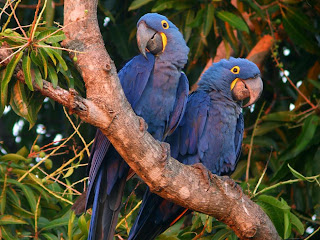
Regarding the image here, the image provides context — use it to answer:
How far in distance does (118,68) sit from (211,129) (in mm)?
950

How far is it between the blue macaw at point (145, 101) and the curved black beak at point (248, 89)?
379 mm

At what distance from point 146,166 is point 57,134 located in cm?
207

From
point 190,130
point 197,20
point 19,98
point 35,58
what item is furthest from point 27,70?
point 197,20

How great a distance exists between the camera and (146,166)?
224cm

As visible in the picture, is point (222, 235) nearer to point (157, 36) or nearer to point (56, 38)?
point (157, 36)

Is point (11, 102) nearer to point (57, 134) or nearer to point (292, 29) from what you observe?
point (57, 134)

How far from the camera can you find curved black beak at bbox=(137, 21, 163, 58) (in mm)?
2773

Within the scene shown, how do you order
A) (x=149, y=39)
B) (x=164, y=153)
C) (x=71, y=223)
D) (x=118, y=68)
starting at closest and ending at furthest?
(x=164, y=153) < (x=71, y=223) < (x=149, y=39) < (x=118, y=68)

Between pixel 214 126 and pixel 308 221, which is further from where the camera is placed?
pixel 308 221

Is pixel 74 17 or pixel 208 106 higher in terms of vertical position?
pixel 74 17

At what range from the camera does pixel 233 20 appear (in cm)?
335

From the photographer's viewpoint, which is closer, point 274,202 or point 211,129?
point 274,202

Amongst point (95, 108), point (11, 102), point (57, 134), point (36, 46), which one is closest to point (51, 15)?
point (11, 102)

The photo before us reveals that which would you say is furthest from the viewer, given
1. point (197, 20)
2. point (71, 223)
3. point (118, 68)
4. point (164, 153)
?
point (118, 68)
